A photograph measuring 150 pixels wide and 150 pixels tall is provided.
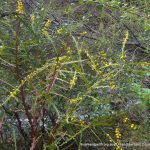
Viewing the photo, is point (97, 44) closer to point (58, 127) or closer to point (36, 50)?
point (36, 50)

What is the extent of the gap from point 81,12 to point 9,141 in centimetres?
212

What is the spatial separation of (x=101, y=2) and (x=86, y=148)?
111 centimetres

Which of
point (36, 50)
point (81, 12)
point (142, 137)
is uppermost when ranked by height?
point (36, 50)

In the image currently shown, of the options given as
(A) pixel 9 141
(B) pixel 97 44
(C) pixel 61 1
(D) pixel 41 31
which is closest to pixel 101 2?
(B) pixel 97 44

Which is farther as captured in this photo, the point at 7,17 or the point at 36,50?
the point at 7,17

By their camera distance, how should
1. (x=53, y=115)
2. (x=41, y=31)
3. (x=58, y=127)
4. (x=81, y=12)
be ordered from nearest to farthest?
(x=58, y=127) < (x=53, y=115) < (x=41, y=31) < (x=81, y=12)

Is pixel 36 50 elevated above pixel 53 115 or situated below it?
above

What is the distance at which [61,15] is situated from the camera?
3.91 meters

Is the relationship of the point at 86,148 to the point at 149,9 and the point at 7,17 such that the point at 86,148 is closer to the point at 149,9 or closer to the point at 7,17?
the point at 7,17

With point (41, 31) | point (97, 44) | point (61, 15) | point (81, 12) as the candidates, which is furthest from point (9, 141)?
point (81, 12)

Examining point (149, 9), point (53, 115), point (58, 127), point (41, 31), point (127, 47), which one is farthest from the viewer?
point (127, 47)

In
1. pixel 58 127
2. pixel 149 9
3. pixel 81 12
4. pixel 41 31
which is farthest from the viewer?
pixel 81 12

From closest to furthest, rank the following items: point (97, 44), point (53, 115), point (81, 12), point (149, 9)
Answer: point (53, 115)
point (97, 44)
point (149, 9)
point (81, 12)

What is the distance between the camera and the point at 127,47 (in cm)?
386
